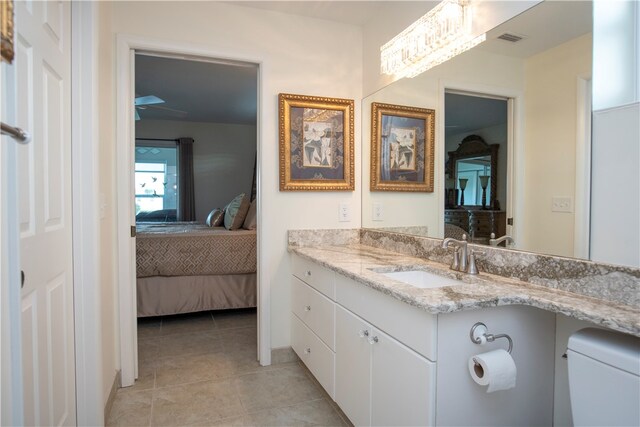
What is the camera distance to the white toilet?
2.93ft

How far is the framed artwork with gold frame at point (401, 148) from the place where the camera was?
7.01ft

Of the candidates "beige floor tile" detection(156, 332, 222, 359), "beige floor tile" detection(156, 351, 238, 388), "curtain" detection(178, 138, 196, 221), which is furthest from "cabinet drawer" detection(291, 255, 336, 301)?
"curtain" detection(178, 138, 196, 221)

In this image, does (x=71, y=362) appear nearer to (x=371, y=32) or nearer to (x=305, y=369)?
(x=305, y=369)

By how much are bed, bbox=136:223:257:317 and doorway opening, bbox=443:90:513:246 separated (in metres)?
2.16

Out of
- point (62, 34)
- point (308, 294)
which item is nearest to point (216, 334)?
point (308, 294)

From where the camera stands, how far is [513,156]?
158 cm

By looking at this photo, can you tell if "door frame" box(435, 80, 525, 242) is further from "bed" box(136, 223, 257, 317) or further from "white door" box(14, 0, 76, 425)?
"bed" box(136, 223, 257, 317)

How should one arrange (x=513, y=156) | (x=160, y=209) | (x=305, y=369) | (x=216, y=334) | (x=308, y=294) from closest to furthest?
1. (x=513, y=156)
2. (x=308, y=294)
3. (x=305, y=369)
4. (x=216, y=334)
5. (x=160, y=209)

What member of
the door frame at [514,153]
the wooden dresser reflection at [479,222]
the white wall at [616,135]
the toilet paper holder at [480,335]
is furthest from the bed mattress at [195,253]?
the white wall at [616,135]

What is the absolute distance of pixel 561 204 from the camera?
137 cm

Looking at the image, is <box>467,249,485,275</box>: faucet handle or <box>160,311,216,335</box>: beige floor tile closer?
<box>467,249,485,275</box>: faucet handle

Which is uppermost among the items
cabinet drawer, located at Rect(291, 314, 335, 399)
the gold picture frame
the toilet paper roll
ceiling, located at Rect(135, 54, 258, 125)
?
ceiling, located at Rect(135, 54, 258, 125)

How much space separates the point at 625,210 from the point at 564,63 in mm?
564

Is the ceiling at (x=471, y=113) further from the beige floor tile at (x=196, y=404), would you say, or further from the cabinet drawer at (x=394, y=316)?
the beige floor tile at (x=196, y=404)
